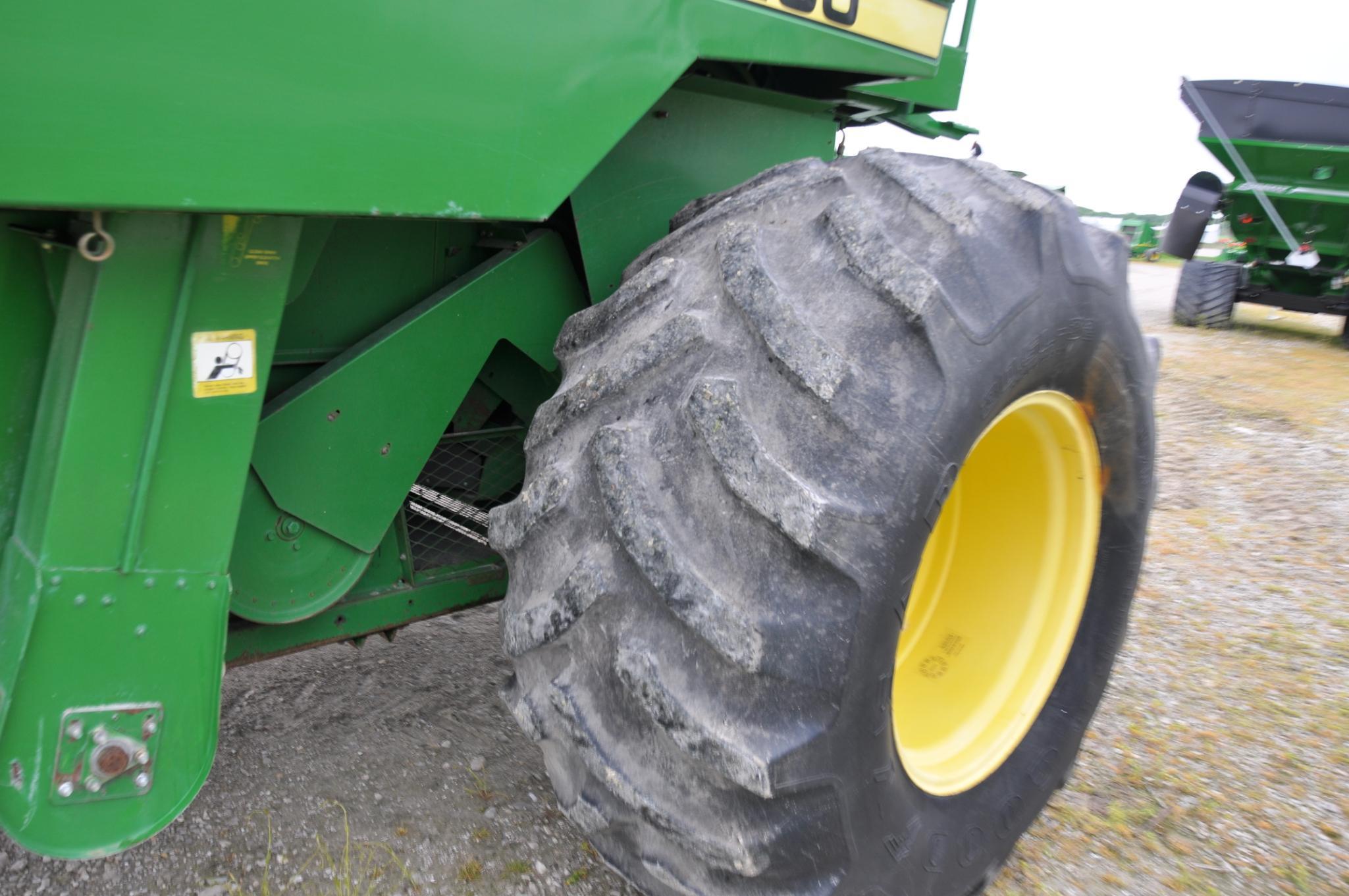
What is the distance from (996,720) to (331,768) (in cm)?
129

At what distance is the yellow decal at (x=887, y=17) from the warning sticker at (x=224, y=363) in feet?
2.59

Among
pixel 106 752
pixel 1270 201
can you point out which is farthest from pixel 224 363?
pixel 1270 201

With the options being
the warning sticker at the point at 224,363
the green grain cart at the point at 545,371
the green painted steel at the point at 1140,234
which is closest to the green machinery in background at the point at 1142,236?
the green painted steel at the point at 1140,234

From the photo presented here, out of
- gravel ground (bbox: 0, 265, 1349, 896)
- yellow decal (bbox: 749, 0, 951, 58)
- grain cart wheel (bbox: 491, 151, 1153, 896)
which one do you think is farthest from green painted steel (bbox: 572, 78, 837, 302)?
gravel ground (bbox: 0, 265, 1349, 896)

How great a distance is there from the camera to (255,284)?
1.12 metres

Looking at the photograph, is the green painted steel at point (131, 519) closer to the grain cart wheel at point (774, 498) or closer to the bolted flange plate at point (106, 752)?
the bolted flange plate at point (106, 752)

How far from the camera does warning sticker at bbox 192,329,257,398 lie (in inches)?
43.8

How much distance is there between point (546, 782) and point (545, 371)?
86cm

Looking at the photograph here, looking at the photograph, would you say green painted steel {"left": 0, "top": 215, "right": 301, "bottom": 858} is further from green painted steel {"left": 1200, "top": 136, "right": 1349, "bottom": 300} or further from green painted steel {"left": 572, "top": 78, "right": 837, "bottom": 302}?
green painted steel {"left": 1200, "top": 136, "right": 1349, "bottom": 300}

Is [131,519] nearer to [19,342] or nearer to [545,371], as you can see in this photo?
[19,342]

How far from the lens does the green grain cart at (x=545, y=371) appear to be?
958 mm

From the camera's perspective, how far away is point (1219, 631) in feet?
9.40

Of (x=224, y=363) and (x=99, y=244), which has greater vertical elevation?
(x=99, y=244)

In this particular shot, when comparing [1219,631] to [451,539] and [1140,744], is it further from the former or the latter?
[451,539]
